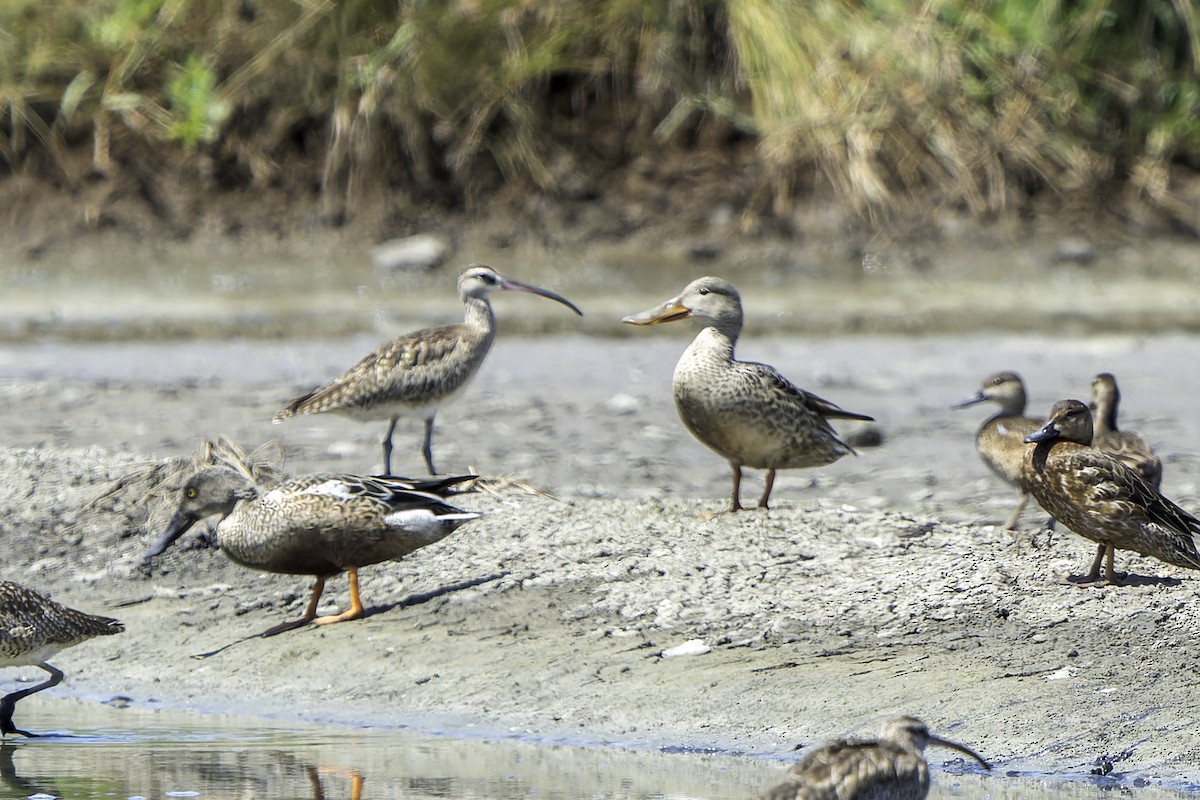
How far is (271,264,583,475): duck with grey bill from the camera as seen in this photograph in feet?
32.7

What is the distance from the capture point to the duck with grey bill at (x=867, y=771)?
204 inches

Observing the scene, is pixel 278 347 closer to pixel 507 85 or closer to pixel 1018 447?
pixel 507 85

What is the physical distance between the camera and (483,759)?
655 centimetres

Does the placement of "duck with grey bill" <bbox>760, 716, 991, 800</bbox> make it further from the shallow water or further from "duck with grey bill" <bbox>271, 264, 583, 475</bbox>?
"duck with grey bill" <bbox>271, 264, 583, 475</bbox>

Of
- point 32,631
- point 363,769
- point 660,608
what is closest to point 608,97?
point 660,608

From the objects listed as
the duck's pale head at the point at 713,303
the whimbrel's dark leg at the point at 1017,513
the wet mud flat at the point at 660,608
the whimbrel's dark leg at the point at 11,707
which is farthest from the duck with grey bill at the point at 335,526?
the whimbrel's dark leg at the point at 1017,513

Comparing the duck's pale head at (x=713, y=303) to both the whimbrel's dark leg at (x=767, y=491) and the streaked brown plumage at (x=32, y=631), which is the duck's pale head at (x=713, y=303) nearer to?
the whimbrel's dark leg at (x=767, y=491)

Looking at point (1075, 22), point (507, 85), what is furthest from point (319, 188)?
point (1075, 22)

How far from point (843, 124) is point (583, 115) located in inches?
103

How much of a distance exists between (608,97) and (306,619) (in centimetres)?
1155

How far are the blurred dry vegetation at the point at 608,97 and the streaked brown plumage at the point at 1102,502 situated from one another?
A: 9975 mm

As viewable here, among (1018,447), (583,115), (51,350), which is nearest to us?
(1018,447)

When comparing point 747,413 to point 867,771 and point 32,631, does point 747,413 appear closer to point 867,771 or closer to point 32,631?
point 32,631

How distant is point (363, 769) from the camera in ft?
21.1
